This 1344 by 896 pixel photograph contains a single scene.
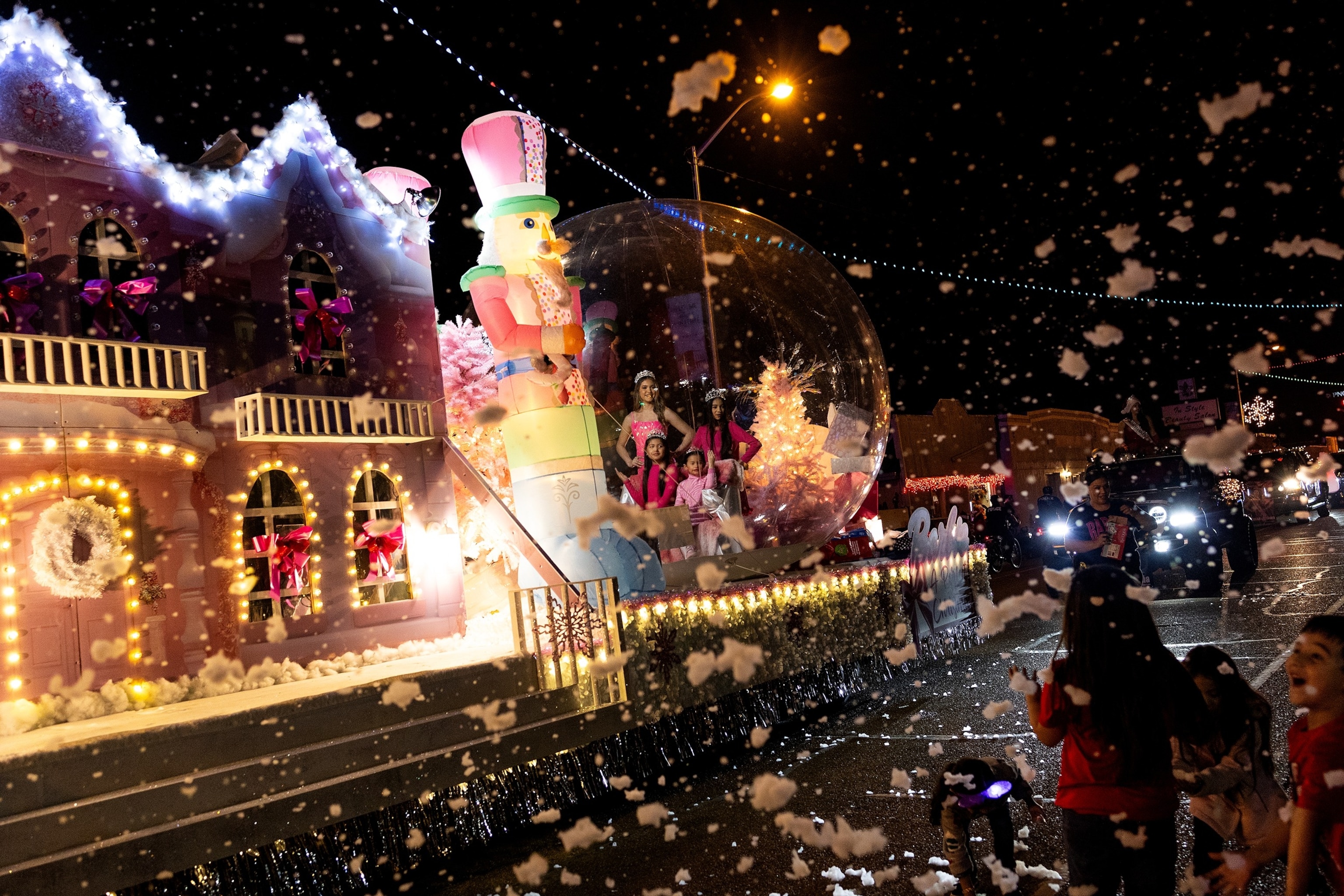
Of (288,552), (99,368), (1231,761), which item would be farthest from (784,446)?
(1231,761)

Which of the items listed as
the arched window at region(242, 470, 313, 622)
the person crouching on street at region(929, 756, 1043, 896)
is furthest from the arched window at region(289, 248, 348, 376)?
the person crouching on street at region(929, 756, 1043, 896)

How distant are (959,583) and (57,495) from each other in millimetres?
11078

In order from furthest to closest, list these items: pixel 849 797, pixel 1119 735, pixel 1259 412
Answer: pixel 1259 412
pixel 849 797
pixel 1119 735

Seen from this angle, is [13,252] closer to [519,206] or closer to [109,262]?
[109,262]

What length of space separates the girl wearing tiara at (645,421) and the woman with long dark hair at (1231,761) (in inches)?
268

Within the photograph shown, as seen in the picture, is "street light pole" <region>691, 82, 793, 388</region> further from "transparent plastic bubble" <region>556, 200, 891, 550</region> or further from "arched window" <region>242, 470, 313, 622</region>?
"arched window" <region>242, 470, 313, 622</region>

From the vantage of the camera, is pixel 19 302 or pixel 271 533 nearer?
pixel 19 302

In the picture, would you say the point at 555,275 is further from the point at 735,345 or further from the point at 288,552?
the point at 288,552

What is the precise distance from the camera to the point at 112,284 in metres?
8.35

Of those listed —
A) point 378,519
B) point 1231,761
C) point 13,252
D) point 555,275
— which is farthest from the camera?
point 378,519

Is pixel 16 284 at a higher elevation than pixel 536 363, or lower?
higher

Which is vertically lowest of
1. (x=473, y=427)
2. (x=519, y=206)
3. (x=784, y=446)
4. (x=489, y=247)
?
(x=784, y=446)

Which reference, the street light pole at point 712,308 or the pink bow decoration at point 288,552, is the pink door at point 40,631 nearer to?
the pink bow decoration at point 288,552

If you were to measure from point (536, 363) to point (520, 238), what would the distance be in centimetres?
130
